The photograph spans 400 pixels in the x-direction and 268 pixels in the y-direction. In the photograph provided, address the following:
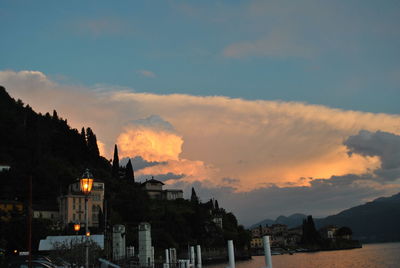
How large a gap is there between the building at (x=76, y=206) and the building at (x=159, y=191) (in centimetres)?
4198

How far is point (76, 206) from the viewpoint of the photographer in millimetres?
88750

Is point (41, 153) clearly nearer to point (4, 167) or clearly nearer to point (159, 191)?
point (4, 167)

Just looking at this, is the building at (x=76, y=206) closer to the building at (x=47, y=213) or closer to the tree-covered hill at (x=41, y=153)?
the building at (x=47, y=213)

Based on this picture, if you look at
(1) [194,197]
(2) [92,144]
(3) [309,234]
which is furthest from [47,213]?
(3) [309,234]

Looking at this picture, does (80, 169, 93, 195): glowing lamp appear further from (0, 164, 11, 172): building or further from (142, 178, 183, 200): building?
(142, 178, 183, 200): building

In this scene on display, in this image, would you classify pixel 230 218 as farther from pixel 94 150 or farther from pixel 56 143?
pixel 56 143

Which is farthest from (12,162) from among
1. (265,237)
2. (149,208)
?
(265,237)

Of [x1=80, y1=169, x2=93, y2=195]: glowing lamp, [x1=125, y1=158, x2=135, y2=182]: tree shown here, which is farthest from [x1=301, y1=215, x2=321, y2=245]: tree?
[x1=80, y1=169, x2=93, y2=195]: glowing lamp

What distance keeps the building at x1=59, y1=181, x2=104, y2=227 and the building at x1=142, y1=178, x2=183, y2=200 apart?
4198 centimetres

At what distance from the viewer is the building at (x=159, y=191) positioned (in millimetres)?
136625

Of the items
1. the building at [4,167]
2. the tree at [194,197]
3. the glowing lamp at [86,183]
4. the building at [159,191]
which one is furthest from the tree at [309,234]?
the glowing lamp at [86,183]

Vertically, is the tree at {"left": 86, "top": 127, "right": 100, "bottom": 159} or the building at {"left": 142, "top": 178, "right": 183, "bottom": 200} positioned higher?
the tree at {"left": 86, "top": 127, "right": 100, "bottom": 159}

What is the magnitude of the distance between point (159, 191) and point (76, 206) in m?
51.3

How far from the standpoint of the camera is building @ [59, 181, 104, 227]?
8775cm
